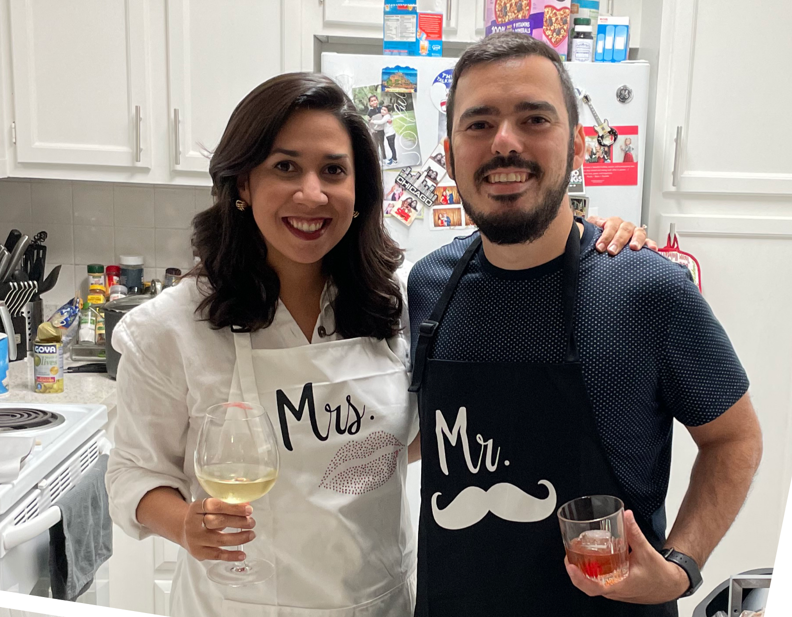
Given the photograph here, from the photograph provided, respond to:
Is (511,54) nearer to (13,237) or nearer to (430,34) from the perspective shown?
(430,34)

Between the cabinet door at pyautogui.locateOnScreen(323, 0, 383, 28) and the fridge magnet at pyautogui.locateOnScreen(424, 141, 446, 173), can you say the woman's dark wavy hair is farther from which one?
the cabinet door at pyautogui.locateOnScreen(323, 0, 383, 28)

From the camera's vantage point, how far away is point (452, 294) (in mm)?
1186

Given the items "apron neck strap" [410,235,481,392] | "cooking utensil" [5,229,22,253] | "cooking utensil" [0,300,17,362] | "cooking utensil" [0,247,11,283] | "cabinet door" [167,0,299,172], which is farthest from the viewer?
"cooking utensil" [5,229,22,253]

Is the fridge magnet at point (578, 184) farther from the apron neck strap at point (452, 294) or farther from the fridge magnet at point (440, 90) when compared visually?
the apron neck strap at point (452, 294)

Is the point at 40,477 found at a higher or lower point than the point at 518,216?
lower

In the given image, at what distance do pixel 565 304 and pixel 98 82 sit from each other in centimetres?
180

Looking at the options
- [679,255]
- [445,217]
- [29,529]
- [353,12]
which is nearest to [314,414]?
[29,529]

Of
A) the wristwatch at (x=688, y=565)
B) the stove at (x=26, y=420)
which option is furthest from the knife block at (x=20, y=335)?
the wristwatch at (x=688, y=565)

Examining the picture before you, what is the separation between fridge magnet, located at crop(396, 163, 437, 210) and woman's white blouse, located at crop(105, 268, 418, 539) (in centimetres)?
108

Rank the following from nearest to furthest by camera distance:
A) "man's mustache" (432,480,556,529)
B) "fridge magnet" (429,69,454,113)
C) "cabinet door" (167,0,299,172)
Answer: "man's mustache" (432,480,556,529) < "fridge magnet" (429,69,454,113) < "cabinet door" (167,0,299,172)

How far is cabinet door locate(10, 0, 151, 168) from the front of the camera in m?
2.34

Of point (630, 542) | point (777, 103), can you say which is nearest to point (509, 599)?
point (630, 542)

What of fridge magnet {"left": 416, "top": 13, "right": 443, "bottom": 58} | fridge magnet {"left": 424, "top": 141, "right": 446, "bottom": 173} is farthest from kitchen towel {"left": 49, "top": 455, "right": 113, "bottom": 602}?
fridge magnet {"left": 416, "top": 13, "right": 443, "bottom": 58}

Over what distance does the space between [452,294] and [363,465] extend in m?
0.27
